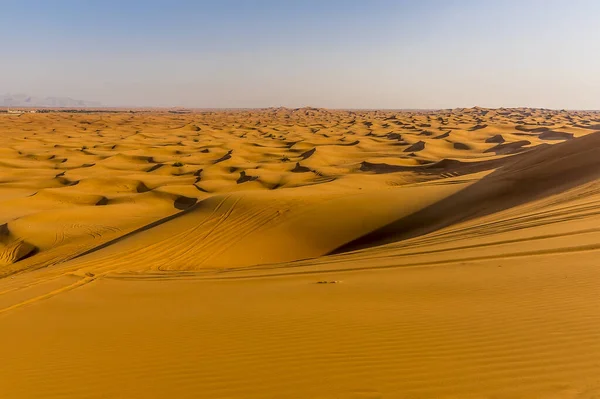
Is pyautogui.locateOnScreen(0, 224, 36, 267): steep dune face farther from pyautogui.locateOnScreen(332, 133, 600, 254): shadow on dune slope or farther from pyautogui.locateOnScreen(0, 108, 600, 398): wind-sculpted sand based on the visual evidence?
pyautogui.locateOnScreen(332, 133, 600, 254): shadow on dune slope

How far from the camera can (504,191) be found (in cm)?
1284

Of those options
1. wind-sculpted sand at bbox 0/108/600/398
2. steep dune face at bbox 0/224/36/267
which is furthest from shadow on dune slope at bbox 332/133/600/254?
steep dune face at bbox 0/224/36/267

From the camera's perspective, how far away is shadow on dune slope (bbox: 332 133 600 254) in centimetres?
1116

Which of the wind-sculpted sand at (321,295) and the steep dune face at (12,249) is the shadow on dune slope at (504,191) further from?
the steep dune face at (12,249)

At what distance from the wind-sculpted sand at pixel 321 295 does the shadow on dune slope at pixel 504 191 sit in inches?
3.0

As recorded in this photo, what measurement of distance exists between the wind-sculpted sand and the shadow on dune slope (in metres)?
0.08

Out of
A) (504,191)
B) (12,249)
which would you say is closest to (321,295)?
(504,191)

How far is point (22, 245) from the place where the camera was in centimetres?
1247

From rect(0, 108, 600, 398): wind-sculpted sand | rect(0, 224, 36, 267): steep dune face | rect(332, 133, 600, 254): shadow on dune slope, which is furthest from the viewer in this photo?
rect(0, 224, 36, 267): steep dune face

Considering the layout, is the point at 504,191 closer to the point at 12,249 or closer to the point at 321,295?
the point at 321,295

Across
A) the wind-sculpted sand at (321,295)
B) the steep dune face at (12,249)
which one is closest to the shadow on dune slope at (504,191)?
the wind-sculpted sand at (321,295)

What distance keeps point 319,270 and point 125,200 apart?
39.9 ft

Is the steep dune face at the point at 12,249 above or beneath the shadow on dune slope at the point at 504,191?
beneath

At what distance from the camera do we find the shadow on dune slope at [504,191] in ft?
36.6
